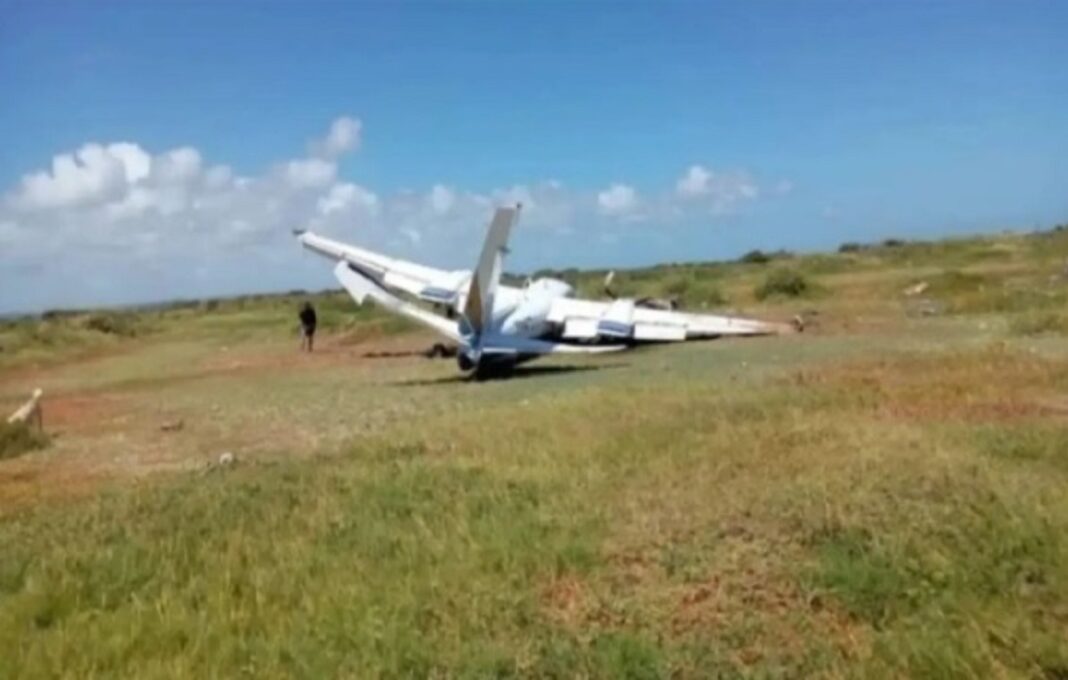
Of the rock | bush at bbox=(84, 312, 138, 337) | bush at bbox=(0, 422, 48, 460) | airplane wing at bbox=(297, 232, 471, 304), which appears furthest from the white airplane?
bush at bbox=(84, 312, 138, 337)

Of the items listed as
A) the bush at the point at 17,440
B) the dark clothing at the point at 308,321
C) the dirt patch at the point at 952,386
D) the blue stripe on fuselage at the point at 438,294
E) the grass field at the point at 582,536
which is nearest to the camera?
the grass field at the point at 582,536

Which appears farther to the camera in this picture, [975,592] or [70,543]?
[70,543]

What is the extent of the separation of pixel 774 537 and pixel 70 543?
7.24 metres

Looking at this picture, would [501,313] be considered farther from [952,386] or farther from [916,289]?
[916,289]

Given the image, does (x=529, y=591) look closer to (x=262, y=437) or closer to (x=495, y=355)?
(x=262, y=437)

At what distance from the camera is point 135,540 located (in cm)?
1173

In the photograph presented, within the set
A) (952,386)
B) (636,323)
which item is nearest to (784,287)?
(636,323)

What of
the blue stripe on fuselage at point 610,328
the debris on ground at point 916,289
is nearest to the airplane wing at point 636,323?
the blue stripe on fuselage at point 610,328

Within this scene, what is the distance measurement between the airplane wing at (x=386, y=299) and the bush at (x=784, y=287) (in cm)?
2319

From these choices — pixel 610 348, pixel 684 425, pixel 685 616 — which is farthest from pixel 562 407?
pixel 610 348

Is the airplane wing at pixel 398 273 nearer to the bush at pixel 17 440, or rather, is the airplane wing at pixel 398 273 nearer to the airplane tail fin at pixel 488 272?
the airplane tail fin at pixel 488 272

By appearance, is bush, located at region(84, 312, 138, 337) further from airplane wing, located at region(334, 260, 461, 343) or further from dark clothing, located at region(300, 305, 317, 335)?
airplane wing, located at region(334, 260, 461, 343)

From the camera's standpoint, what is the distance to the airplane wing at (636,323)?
1490 inches

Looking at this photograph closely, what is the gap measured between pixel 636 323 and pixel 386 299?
8621mm
